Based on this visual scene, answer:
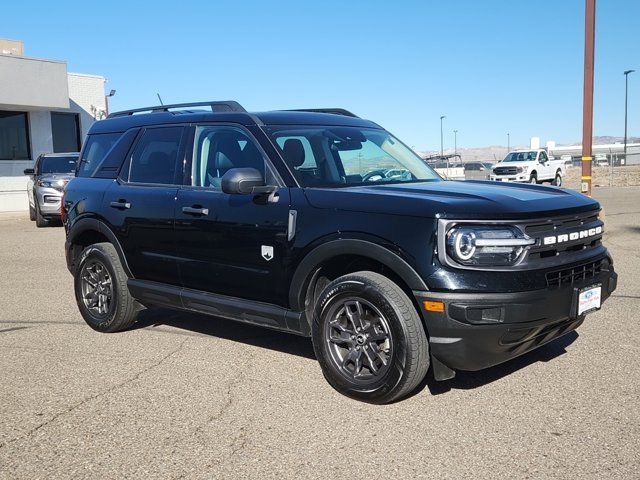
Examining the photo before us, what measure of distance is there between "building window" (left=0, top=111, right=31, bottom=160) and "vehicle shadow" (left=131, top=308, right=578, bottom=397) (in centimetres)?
2058

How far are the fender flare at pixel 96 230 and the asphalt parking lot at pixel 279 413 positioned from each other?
2.38ft

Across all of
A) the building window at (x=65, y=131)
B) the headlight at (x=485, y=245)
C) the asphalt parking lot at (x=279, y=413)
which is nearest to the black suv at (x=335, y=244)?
the headlight at (x=485, y=245)

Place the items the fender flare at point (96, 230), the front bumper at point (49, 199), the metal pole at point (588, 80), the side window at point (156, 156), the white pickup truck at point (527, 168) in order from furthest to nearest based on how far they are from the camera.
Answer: the white pickup truck at point (527, 168), the front bumper at point (49, 199), the metal pole at point (588, 80), the fender flare at point (96, 230), the side window at point (156, 156)

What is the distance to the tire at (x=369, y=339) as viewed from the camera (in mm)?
4117

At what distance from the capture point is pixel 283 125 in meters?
5.29

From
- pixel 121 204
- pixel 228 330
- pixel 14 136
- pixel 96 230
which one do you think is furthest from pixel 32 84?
pixel 228 330

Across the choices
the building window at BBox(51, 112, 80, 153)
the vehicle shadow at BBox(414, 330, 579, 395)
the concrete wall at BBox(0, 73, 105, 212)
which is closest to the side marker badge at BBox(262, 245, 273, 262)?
the vehicle shadow at BBox(414, 330, 579, 395)

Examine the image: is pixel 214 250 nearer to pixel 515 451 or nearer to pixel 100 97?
pixel 515 451

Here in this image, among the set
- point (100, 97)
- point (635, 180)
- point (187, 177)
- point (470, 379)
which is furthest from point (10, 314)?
point (635, 180)

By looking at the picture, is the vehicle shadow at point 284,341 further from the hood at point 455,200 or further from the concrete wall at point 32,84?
the concrete wall at point 32,84

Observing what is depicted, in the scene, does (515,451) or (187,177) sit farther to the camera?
(187,177)

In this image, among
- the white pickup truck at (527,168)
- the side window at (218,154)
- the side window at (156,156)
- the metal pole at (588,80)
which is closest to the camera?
the side window at (218,154)

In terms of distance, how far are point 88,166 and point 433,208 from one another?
3977mm

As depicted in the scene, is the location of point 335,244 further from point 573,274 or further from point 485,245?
point 573,274
